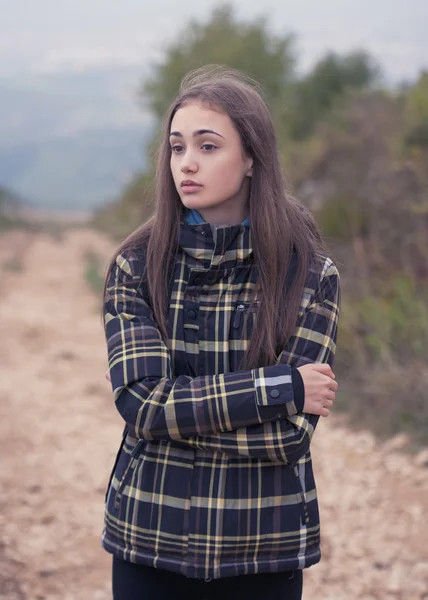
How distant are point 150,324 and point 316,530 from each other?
0.66 m

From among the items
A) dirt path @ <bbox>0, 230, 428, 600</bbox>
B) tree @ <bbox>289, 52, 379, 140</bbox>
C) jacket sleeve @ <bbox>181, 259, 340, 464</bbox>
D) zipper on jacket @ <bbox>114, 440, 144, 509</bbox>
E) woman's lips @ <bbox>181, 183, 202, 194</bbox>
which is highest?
tree @ <bbox>289, 52, 379, 140</bbox>

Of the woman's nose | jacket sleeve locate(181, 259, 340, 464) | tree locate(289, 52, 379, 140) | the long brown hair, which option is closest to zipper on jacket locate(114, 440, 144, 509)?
jacket sleeve locate(181, 259, 340, 464)

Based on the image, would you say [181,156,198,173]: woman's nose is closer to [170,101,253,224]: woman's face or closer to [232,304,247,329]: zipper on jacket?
[170,101,253,224]: woman's face

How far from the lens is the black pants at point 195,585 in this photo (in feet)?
6.31

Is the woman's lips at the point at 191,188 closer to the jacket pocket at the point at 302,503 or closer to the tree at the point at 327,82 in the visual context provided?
the jacket pocket at the point at 302,503

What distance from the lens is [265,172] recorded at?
2.05 m

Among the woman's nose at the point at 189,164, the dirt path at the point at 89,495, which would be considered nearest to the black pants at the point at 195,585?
the woman's nose at the point at 189,164

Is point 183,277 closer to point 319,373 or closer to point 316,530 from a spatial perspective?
point 319,373

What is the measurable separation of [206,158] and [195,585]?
1.07 metres

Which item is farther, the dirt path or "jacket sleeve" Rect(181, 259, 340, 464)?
the dirt path

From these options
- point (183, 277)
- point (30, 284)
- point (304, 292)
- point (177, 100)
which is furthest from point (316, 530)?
point (30, 284)

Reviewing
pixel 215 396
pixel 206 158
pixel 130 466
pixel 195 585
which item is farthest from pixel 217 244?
pixel 195 585

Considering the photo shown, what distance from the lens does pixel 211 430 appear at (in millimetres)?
1850

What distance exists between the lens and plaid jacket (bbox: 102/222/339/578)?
1854mm
